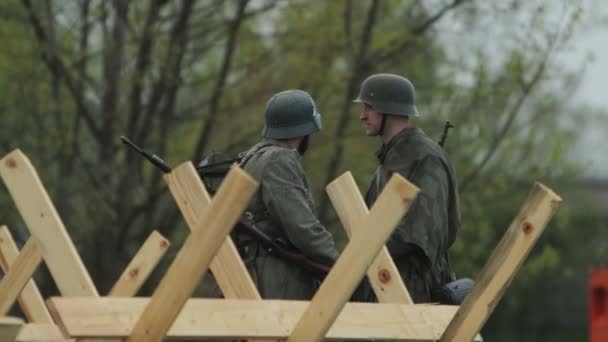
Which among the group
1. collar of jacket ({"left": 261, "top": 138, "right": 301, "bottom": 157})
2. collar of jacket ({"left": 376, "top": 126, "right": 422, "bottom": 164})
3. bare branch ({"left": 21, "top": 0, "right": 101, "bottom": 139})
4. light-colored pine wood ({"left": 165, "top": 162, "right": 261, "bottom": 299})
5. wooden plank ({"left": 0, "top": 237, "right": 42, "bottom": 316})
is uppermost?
collar of jacket ({"left": 376, "top": 126, "right": 422, "bottom": 164})

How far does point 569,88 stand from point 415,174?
9.97m

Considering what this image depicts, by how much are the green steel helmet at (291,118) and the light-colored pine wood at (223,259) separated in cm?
137

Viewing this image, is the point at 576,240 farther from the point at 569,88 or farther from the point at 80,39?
the point at 80,39

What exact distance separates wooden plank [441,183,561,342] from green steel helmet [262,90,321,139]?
200cm

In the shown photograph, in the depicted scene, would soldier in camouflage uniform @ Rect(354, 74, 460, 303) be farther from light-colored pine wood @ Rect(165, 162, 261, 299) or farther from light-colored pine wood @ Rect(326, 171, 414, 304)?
light-colored pine wood @ Rect(165, 162, 261, 299)

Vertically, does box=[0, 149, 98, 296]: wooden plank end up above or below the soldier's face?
below

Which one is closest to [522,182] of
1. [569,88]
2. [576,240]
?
[569,88]

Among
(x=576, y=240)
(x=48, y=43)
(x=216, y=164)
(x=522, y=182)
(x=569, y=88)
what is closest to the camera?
(x=216, y=164)

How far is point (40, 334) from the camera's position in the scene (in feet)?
17.7

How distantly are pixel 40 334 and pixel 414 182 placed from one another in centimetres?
276

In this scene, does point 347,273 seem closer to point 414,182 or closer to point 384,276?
point 384,276

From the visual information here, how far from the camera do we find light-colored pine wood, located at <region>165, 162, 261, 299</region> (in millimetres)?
6219

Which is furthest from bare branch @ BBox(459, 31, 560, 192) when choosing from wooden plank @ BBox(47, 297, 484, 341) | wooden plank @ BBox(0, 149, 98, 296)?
wooden plank @ BBox(0, 149, 98, 296)

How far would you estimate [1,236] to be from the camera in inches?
302
